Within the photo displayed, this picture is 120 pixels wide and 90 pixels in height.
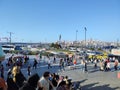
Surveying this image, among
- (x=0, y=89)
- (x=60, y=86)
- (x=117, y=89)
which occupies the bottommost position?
(x=117, y=89)

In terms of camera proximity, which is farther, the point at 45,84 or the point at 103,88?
the point at 103,88

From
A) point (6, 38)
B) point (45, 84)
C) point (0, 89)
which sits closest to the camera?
point (0, 89)

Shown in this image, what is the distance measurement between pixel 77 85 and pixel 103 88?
3.48m

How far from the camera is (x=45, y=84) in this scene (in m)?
7.26

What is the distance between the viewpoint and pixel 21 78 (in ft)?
26.5

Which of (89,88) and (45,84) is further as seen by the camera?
(89,88)

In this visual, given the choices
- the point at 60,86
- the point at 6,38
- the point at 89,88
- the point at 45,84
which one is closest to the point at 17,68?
the point at 45,84

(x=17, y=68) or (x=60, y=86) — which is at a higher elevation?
(x=17, y=68)

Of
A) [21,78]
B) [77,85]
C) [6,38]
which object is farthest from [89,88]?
[6,38]

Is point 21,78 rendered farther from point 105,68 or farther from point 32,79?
point 105,68

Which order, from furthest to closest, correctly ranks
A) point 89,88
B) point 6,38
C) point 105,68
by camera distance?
point 6,38 < point 105,68 < point 89,88

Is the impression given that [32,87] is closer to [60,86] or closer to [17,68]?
[17,68]

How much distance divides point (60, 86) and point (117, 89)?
938 centimetres

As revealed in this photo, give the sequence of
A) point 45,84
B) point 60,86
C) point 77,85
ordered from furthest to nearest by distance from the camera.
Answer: point 77,85, point 60,86, point 45,84
